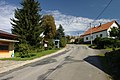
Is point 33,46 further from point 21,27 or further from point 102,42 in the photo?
point 102,42

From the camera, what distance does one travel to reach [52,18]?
5822 cm

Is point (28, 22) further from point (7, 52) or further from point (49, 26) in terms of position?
point (49, 26)

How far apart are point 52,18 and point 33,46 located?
1879 cm

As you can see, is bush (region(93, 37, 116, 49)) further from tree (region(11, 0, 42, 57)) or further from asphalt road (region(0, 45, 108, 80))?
asphalt road (region(0, 45, 108, 80))

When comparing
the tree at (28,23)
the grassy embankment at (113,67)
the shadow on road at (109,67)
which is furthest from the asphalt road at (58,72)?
the tree at (28,23)

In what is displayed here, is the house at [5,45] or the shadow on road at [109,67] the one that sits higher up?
the house at [5,45]

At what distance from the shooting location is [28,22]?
136 feet

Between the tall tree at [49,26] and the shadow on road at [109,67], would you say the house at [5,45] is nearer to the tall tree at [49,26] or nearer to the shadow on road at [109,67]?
the shadow on road at [109,67]

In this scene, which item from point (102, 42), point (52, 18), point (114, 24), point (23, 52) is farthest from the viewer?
point (114, 24)

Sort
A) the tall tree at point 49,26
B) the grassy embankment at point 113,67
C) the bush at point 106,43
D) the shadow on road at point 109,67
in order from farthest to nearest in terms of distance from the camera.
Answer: the tall tree at point 49,26, the bush at point 106,43, the shadow on road at point 109,67, the grassy embankment at point 113,67

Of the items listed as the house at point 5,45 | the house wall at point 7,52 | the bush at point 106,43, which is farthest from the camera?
the bush at point 106,43

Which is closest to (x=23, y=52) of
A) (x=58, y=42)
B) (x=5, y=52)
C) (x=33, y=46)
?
(x=5, y=52)

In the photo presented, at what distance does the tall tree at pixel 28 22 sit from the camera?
4122 centimetres

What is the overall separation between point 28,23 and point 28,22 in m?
0.23
